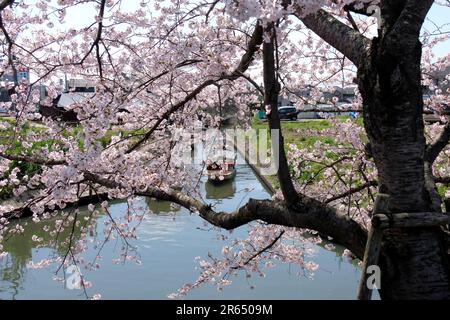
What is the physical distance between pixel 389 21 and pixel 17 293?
6584 mm

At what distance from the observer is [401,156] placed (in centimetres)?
196

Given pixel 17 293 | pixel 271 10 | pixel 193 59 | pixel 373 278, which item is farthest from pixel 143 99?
pixel 17 293

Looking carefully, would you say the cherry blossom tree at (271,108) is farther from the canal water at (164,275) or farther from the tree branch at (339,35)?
the canal water at (164,275)

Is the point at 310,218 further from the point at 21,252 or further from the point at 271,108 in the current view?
the point at 21,252

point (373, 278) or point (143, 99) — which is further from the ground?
point (143, 99)

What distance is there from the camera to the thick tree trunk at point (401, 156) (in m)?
1.90

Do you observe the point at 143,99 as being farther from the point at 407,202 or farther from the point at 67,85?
the point at 407,202

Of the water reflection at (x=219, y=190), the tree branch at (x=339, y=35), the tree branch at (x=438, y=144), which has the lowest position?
the water reflection at (x=219, y=190)

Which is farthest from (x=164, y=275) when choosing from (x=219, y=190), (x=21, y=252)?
(x=219, y=190)

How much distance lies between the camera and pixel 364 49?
202 centimetres

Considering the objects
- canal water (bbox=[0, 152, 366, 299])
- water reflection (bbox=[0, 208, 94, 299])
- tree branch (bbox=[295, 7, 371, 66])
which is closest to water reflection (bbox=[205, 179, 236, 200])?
canal water (bbox=[0, 152, 366, 299])

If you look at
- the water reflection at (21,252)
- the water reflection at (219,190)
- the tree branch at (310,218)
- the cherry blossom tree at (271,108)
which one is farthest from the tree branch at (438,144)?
the water reflection at (219,190)
